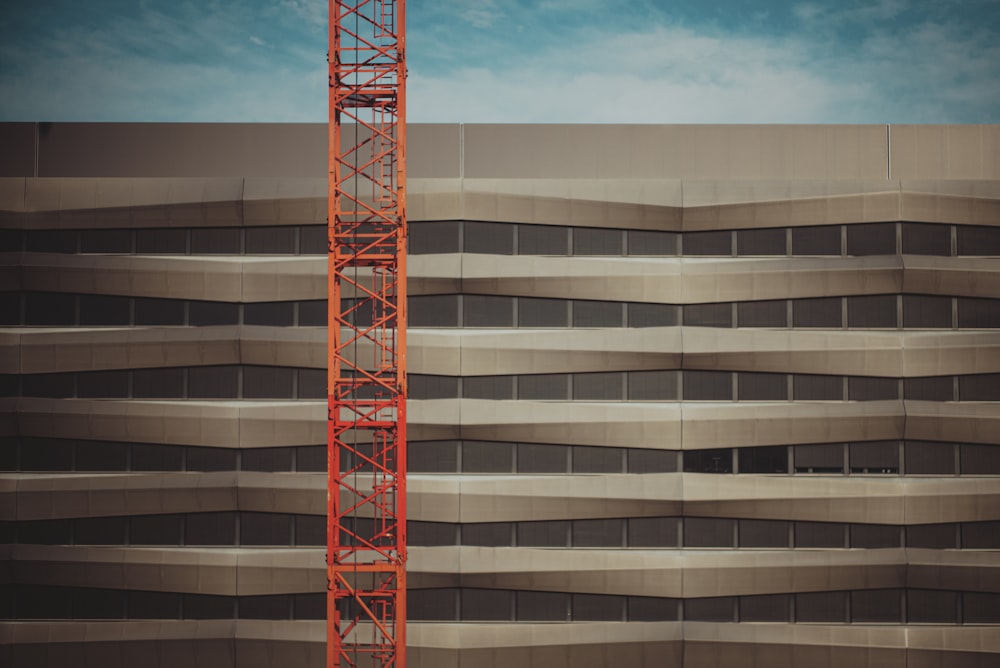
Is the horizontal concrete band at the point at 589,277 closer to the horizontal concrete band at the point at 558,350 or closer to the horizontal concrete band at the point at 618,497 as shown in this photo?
the horizontal concrete band at the point at 558,350

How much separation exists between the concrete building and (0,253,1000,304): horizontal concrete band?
0.11m

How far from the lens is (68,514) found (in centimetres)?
3419

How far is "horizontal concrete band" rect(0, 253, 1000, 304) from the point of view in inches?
1346

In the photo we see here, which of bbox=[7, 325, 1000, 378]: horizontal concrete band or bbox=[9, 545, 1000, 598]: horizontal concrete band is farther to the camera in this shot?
bbox=[7, 325, 1000, 378]: horizontal concrete band

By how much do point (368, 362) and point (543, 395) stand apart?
266 inches

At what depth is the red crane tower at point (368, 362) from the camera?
98.9ft

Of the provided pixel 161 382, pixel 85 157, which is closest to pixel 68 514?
pixel 161 382

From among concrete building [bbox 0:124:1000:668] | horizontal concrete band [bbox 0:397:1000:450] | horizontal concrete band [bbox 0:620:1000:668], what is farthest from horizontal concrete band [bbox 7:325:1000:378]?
horizontal concrete band [bbox 0:620:1000:668]

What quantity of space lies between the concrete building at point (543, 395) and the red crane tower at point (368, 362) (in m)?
1.34

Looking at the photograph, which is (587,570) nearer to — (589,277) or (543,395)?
(543,395)

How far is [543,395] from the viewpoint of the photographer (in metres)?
34.3

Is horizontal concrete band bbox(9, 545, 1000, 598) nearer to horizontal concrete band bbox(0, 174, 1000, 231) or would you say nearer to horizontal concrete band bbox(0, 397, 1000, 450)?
horizontal concrete band bbox(0, 397, 1000, 450)

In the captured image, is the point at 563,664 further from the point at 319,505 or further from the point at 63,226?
the point at 63,226

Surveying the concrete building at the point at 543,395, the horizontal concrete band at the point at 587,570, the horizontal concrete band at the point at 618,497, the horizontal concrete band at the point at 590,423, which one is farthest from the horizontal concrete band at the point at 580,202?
the horizontal concrete band at the point at 587,570
